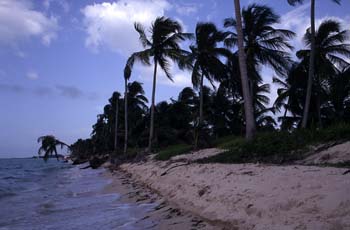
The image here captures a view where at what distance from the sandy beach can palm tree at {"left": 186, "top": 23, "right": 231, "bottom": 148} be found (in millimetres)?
17125

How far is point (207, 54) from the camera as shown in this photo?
25.7 meters

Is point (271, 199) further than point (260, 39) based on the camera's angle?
No

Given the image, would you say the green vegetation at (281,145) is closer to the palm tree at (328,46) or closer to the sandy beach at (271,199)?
the sandy beach at (271,199)

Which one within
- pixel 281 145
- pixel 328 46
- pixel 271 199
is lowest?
pixel 271 199

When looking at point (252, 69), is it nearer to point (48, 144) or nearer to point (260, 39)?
point (260, 39)

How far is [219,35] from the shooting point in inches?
1020

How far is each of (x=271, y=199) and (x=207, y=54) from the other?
816 inches

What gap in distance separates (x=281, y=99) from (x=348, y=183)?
27.8 metres

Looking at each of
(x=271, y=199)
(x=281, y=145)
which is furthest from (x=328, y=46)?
(x=271, y=199)

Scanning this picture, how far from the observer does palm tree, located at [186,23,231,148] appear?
1007 inches

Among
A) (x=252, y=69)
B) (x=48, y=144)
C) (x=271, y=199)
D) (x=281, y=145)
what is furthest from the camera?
(x=48, y=144)

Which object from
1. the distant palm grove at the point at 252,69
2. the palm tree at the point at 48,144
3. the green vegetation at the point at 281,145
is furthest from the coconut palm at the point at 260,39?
the palm tree at the point at 48,144

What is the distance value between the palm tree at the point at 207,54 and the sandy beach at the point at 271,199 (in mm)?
17125

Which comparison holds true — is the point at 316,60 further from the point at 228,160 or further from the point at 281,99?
the point at 228,160
